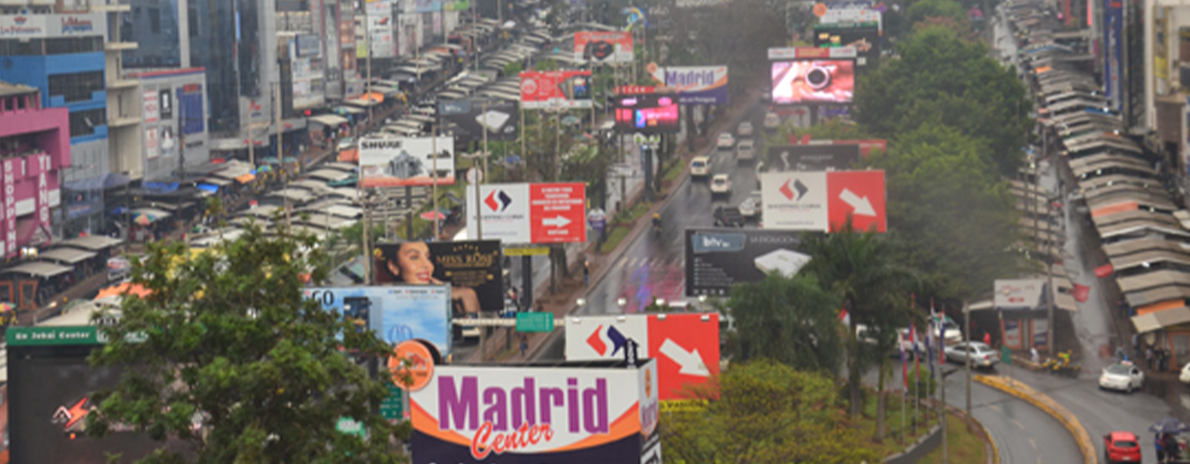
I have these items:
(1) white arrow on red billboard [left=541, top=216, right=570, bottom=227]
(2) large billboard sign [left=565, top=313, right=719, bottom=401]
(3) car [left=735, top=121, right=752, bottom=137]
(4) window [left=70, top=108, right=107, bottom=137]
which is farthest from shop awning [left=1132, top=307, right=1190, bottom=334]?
(4) window [left=70, top=108, right=107, bottom=137]

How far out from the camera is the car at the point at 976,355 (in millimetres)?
66688

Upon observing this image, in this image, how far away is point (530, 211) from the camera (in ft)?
221

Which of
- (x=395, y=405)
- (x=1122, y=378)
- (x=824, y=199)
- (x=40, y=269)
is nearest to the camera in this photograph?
(x=395, y=405)

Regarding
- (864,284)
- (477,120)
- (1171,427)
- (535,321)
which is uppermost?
(477,120)

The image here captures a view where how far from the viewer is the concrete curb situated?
180 ft

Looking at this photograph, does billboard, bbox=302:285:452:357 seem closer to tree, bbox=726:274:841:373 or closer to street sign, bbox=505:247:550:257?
tree, bbox=726:274:841:373

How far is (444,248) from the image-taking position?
5969cm

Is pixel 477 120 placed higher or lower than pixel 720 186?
higher

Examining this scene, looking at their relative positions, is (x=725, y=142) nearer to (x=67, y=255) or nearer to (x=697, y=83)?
(x=697, y=83)

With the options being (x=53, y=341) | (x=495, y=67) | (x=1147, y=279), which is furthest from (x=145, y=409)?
(x=495, y=67)

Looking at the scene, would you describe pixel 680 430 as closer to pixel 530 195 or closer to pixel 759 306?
pixel 759 306

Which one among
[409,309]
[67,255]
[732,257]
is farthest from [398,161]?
[409,309]

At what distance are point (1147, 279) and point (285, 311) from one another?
53.5 metres

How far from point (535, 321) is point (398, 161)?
29.8 m
